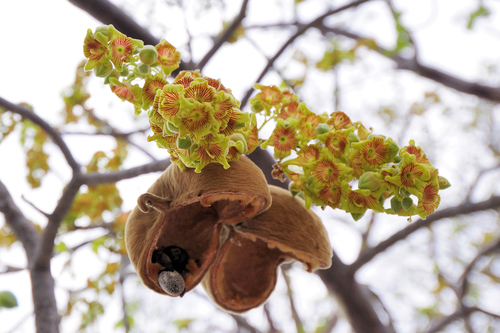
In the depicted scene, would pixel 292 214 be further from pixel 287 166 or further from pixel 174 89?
pixel 174 89

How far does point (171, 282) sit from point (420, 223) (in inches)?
42.1

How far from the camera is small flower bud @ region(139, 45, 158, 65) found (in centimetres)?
73

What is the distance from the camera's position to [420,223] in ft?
5.10

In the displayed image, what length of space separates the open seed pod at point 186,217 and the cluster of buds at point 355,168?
88mm

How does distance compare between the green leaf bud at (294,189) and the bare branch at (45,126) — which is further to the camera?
the bare branch at (45,126)

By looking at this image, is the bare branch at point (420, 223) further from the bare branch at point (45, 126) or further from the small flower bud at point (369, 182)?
the bare branch at point (45, 126)

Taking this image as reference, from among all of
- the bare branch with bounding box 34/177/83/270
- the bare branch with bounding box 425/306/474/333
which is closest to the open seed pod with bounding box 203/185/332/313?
the bare branch with bounding box 34/177/83/270

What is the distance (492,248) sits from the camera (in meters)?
1.83

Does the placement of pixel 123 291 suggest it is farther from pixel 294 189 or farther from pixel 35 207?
pixel 294 189

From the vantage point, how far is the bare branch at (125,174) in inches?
46.1

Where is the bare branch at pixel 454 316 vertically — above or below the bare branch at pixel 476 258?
below

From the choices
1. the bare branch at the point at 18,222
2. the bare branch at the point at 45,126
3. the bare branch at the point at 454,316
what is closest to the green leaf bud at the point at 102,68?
the bare branch at the point at 45,126

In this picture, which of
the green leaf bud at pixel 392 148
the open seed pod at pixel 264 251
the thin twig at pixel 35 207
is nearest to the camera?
the green leaf bud at pixel 392 148

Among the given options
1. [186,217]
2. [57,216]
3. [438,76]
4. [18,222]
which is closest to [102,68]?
[186,217]
